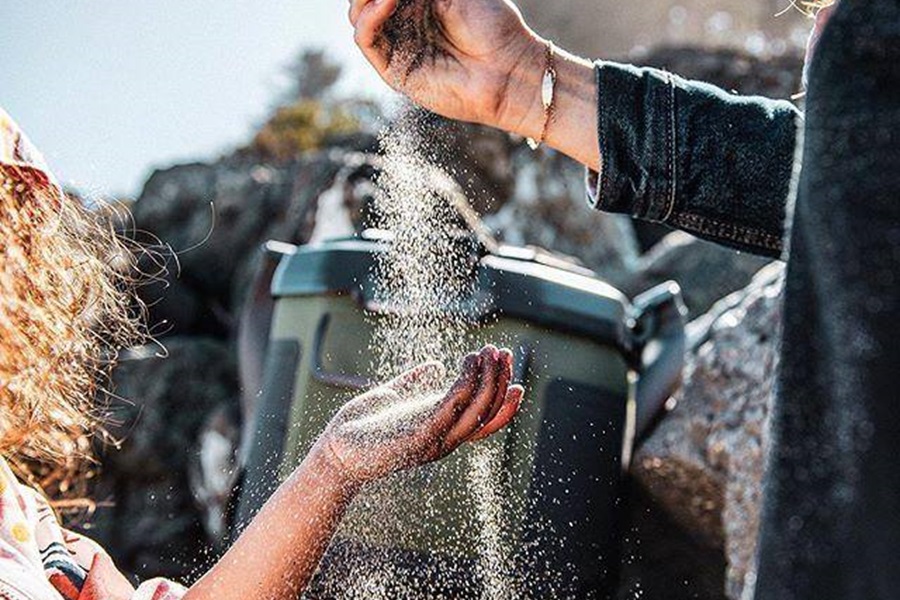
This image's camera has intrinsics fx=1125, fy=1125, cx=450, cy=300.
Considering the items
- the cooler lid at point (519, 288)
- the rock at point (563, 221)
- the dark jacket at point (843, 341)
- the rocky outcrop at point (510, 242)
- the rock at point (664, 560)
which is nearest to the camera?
the dark jacket at point (843, 341)

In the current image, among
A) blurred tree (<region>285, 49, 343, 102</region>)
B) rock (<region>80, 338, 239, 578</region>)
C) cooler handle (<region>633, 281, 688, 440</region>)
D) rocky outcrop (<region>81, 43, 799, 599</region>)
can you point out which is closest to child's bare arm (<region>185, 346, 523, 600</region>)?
rocky outcrop (<region>81, 43, 799, 599</region>)

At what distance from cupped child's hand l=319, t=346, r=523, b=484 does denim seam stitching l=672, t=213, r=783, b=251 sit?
0.45 meters

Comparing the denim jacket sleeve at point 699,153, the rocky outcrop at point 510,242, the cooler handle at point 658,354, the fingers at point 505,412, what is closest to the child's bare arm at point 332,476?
the fingers at point 505,412

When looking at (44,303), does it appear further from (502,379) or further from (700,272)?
(700,272)

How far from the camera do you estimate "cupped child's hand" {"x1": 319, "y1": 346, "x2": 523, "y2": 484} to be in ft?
3.87

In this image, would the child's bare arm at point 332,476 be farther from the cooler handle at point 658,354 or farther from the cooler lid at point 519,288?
the cooler handle at point 658,354

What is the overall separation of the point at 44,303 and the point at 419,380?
2.04 feet

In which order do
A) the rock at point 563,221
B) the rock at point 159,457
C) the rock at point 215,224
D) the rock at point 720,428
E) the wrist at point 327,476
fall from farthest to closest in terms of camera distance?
1. the rock at point 215,224
2. the rock at point 563,221
3. the rock at point 159,457
4. the rock at point 720,428
5. the wrist at point 327,476

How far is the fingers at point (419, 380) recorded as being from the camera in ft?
4.36

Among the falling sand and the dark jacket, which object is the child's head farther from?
the dark jacket

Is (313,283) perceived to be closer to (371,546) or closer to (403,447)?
(371,546)

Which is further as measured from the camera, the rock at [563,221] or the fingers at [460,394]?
the rock at [563,221]

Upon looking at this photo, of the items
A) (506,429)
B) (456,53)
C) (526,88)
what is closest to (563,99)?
(526,88)

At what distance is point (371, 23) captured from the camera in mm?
1476
